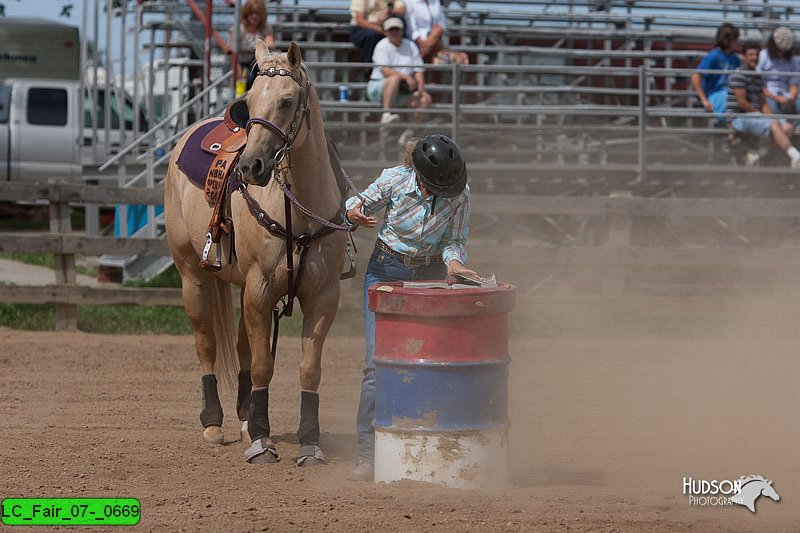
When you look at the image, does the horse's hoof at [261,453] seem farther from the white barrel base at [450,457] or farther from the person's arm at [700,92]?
the person's arm at [700,92]

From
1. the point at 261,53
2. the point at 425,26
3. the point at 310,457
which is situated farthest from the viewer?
the point at 425,26

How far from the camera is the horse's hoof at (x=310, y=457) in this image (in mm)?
6465

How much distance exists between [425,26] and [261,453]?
26.1 feet

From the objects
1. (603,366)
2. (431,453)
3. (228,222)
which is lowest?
(603,366)

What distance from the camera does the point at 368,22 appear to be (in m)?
13.2

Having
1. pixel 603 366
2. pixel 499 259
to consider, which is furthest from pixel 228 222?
pixel 499 259

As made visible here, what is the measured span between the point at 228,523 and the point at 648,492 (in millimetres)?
2066

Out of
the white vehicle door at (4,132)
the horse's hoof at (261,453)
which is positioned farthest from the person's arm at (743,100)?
the white vehicle door at (4,132)

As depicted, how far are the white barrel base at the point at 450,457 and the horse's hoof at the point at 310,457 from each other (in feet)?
2.74

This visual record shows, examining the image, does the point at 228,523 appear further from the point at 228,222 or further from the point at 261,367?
the point at 228,222

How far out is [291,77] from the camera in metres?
6.03

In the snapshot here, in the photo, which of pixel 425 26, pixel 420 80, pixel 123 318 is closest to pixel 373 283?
pixel 123 318

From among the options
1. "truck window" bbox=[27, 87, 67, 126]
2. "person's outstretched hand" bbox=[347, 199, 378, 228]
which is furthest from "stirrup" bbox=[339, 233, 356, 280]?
"truck window" bbox=[27, 87, 67, 126]

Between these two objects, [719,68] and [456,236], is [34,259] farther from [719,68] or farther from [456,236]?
[456,236]
